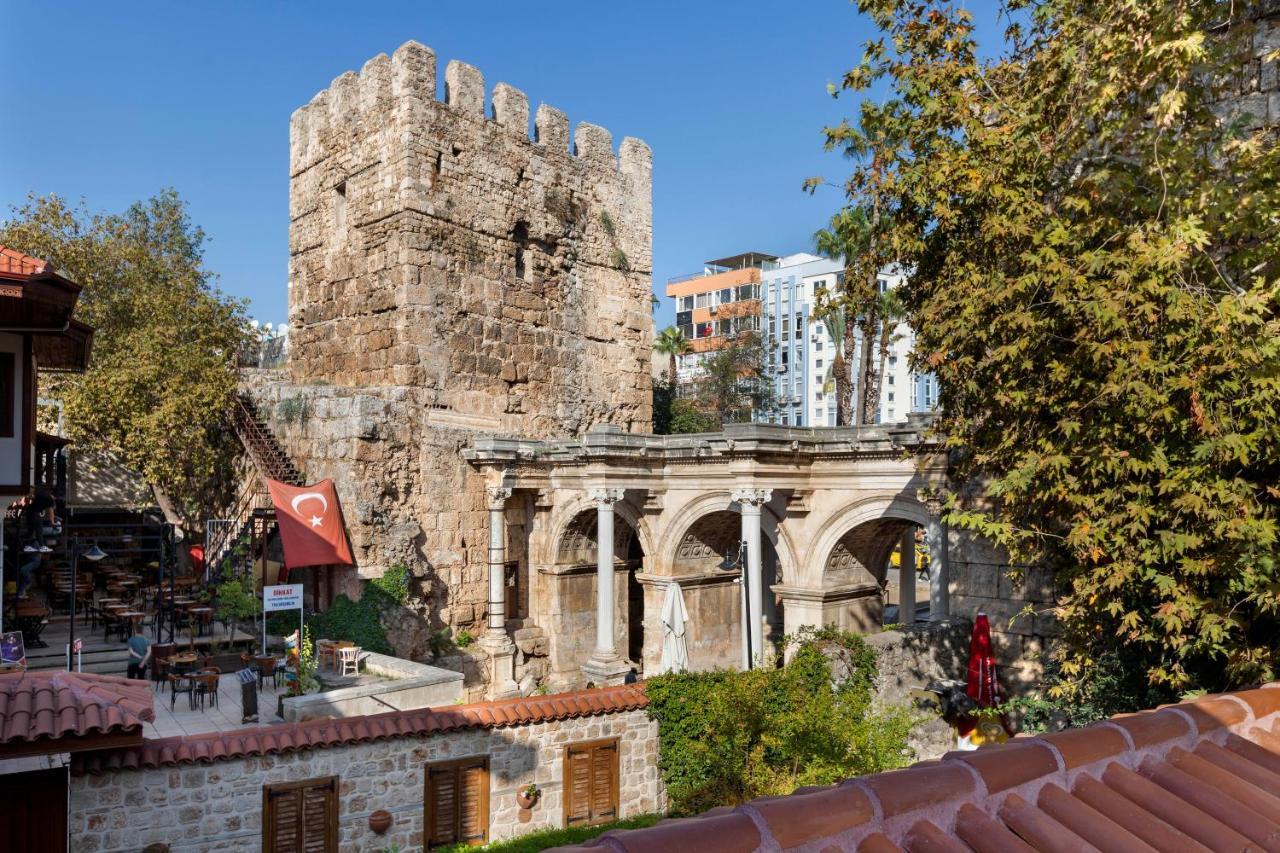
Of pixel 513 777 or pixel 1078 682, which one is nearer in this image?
pixel 1078 682

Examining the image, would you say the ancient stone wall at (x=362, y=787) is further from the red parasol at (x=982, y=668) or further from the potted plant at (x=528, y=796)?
the red parasol at (x=982, y=668)

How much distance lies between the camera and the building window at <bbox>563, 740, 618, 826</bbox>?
14336 millimetres

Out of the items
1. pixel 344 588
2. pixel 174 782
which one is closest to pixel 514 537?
pixel 344 588

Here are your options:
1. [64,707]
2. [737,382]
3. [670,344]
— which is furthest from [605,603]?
[670,344]

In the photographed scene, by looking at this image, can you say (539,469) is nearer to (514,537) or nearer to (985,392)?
(514,537)

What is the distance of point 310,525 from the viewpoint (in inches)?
805

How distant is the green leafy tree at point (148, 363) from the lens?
73.3 ft

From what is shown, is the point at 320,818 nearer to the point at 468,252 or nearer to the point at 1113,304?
the point at 1113,304

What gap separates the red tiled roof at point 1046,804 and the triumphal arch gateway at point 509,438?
45.9ft

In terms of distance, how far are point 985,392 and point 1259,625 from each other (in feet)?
10.7

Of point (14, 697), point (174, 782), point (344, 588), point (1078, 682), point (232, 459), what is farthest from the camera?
point (232, 459)

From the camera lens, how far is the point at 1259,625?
8594mm

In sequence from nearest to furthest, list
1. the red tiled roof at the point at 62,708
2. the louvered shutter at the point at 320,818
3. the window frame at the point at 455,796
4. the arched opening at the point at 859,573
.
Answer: the red tiled roof at the point at 62,708
the louvered shutter at the point at 320,818
the window frame at the point at 455,796
the arched opening at the point at 859,573

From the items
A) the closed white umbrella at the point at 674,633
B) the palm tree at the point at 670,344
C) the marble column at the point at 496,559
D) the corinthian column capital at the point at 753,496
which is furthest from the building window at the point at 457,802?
the palm tree at the point at 670,344
